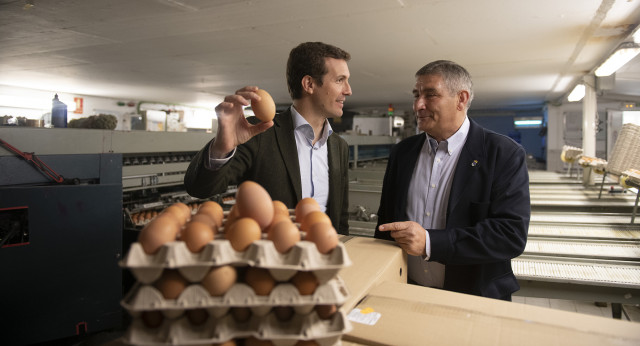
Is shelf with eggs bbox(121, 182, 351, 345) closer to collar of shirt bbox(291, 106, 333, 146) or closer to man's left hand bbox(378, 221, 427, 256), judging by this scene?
man's left hand bbox(378, 221, 427, 256)

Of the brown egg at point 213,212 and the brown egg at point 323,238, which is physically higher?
the brown egg at point 213,212

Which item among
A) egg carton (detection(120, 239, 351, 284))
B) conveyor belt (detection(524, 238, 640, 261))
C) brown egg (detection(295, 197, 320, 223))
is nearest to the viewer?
egg carton (detection(120, 239, 351, 284))

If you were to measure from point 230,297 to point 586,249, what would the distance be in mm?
3956

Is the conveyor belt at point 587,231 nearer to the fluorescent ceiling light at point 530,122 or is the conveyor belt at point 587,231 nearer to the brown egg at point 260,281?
the brown egg at point 260,281

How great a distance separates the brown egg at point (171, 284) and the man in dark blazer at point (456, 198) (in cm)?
90

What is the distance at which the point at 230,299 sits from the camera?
851 millimetres

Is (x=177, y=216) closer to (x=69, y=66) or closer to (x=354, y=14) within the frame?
(x=354, y=14)

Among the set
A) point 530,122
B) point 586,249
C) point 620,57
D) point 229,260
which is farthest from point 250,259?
point 530,122

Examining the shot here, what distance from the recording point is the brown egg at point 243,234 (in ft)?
2.97

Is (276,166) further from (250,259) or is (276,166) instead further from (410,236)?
(250,259)

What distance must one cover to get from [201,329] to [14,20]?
17.2 feet

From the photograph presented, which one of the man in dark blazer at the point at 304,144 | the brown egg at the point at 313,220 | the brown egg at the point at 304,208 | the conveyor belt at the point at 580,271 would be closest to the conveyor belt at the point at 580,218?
the conveyor belt at the point at 580,271

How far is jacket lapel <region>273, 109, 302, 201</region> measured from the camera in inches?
80.1

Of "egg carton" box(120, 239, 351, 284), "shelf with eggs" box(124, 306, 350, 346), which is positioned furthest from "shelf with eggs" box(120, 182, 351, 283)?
"shelf with eggs" box(124, 306, 350, 346)
